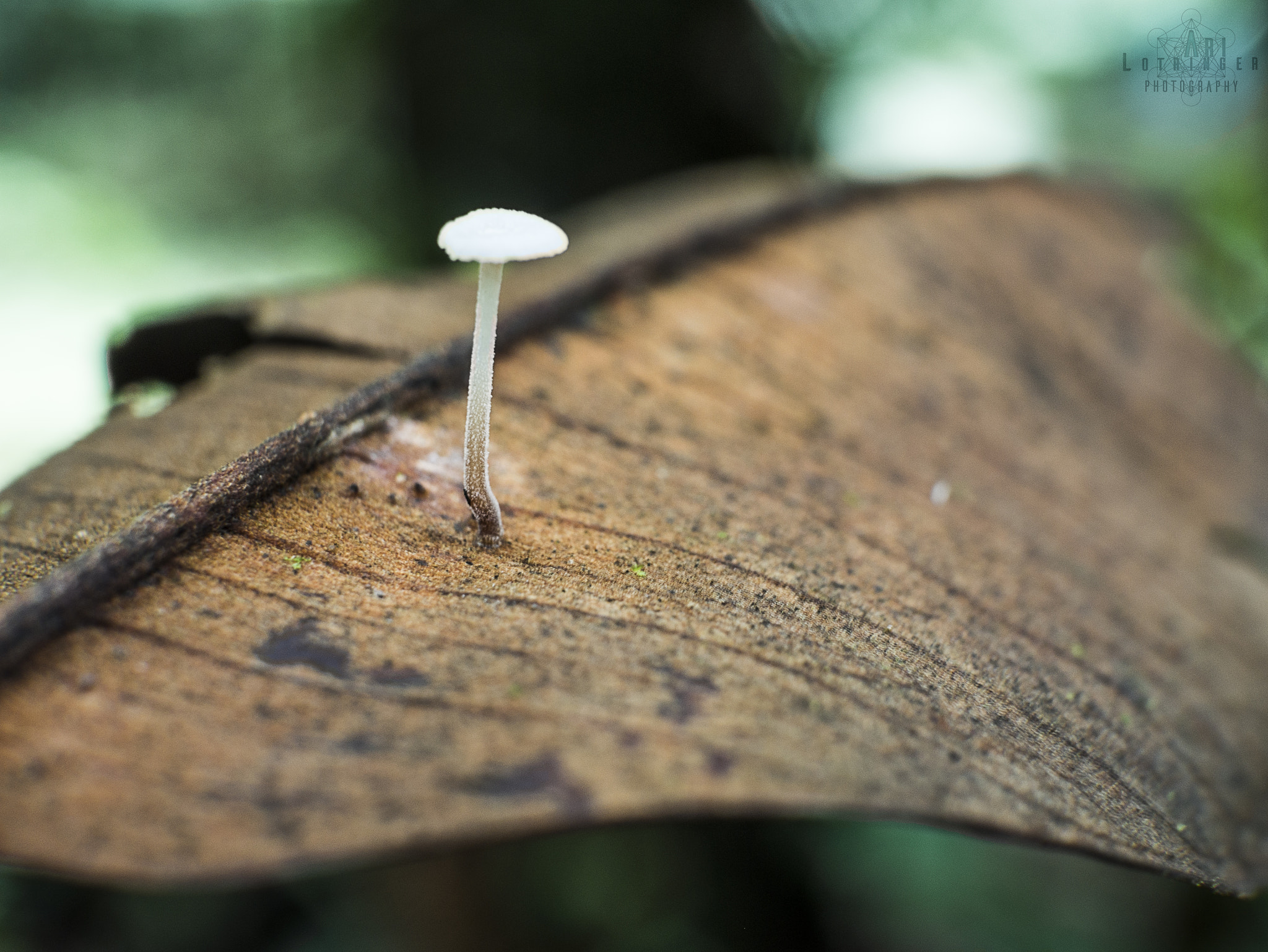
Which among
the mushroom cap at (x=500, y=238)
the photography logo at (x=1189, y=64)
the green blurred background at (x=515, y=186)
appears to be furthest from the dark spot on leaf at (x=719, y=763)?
the photography logo at (x=1189, y=64)

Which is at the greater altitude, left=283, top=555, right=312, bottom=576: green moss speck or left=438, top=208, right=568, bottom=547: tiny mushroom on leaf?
left=438, top=208, right=568, bottom=547: tiny mushroom on leaf

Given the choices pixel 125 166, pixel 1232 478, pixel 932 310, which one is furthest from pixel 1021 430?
pixel 125 166

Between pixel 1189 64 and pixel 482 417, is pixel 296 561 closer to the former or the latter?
pixel 482 417

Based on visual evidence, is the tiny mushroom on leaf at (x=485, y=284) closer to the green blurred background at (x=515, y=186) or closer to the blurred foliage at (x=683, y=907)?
the green blurred background at (x=515, y=186)

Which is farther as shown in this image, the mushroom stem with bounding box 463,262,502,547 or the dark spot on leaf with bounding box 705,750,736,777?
the mushroom stem with bounding box 463,262,502,547

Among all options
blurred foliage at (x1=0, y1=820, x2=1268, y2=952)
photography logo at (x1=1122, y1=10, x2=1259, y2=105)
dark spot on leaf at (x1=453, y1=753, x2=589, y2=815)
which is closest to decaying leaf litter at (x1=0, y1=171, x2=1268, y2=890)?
dark spot on leaf at (x1=453, y1=753, x2=589, y2=815)

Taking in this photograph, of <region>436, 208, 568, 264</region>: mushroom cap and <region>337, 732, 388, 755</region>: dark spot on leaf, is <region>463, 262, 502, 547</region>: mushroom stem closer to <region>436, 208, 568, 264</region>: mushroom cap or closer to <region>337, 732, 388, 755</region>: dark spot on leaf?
<region>436, 208, 568, 264</region>: mushroom cap
